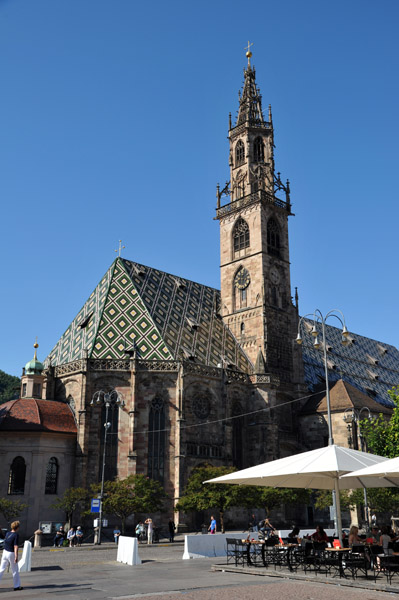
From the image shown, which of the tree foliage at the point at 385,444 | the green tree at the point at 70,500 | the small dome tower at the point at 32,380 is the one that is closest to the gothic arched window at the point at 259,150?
the small dome tower at the point at 32,380

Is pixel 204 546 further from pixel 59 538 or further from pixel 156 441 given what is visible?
pixel 156 441

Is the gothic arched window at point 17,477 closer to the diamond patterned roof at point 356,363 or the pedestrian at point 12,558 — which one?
the pedestrian at point 12,558

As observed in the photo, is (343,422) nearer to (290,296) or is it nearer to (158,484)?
(290,296)

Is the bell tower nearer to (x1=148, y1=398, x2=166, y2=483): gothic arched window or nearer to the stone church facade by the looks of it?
the stone church facade

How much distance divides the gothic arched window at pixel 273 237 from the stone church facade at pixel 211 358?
0.17 metres

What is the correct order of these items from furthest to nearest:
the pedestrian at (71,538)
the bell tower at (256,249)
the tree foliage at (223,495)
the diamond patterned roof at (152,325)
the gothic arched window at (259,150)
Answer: the gothic arched window at (259,150) < the bell tower at (256,249) < the diamond patterned roof at (152,325) < the tree foliage at (223,495) < the pedestrian at (71,538)

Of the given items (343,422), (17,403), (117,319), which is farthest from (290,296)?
(17,403)

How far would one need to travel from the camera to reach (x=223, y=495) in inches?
1508

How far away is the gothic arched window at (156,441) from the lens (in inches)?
1676

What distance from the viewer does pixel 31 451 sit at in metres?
39.9

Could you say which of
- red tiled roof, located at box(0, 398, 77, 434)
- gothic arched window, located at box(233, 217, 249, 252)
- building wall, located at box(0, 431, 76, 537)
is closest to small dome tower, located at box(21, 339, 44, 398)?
red tiled roof, located at box(0, 398, 77, 434)

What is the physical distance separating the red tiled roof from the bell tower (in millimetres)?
17978

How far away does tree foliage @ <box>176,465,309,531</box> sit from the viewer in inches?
1511

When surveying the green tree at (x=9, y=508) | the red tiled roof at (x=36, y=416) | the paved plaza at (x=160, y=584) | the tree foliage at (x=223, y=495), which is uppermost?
the red tiled roof at (x=36, y=416)
